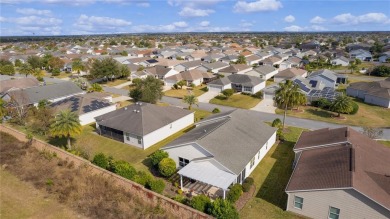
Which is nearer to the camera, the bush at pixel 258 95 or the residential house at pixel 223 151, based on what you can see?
the residential house at pixel 223 151

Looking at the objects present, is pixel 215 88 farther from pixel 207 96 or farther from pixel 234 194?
pixel 234 194

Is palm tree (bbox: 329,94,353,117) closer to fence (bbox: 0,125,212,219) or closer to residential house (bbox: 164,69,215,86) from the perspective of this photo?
fence (bbox: 0,125,212,219)

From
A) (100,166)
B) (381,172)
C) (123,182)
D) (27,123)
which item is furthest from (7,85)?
(381,172)

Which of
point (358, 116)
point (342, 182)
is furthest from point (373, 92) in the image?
point (342, 182)

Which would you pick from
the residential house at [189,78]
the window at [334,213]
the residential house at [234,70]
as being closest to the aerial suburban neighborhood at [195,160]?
the window at [334,213]

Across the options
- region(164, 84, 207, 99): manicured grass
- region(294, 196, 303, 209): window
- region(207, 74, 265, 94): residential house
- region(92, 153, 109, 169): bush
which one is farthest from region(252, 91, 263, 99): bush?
region(92, 153, 109, 169): bush

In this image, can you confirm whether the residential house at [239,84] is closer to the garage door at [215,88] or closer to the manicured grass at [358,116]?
the garage door at [215,88]
